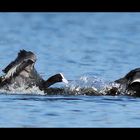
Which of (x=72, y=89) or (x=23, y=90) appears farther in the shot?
(x=72, y=89)

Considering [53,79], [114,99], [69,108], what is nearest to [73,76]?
[53,79]

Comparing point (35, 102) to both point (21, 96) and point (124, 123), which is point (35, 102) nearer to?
point (21, 96)

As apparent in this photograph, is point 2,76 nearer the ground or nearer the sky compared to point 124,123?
nearer the sky

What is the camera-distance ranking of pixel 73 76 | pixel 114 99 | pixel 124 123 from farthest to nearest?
pixel 73 76 → pixel 114 99 → pixel 124 123

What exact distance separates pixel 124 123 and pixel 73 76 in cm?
424
